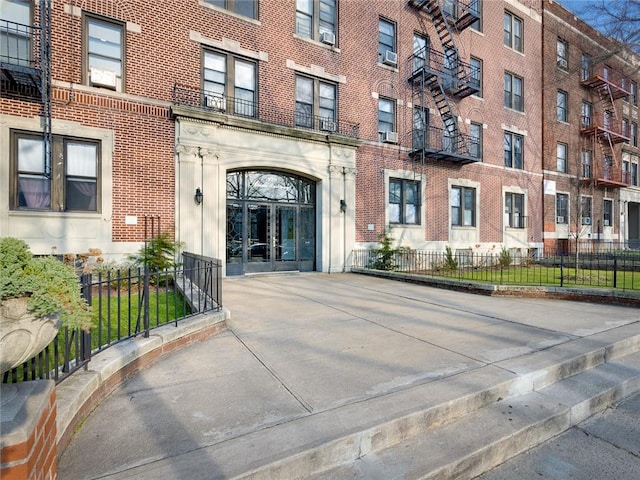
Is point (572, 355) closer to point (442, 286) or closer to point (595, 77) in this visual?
point (442, 286)

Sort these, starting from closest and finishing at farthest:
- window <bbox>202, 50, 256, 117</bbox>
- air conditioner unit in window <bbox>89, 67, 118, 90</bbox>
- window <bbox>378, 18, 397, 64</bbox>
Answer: air conditioner unit in window <bbox>89, 67, 118, 90</bbox> < window <bbox>202, 50, 256, 117</bbox> < window <bbox>378, 18, 397, 64</bbox>

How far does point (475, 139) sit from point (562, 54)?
36.7 feet

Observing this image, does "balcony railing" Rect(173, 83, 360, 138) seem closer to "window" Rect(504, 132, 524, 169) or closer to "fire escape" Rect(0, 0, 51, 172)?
"fire escape" Rect(0, 0, 51, 172)

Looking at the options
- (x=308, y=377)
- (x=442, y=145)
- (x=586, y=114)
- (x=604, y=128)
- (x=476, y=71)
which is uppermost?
(x=476, y=71)

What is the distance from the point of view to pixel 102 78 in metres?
9.90

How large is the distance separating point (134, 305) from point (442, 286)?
7869mm

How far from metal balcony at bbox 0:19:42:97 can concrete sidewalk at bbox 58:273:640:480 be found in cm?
833

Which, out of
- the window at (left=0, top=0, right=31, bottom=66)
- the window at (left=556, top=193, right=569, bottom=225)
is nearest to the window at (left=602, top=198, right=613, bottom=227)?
the window at (left=556, top=193, right=569, bottom=225)

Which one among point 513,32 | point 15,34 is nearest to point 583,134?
point 513,32

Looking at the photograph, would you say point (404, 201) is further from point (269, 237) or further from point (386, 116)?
point (269, 237)

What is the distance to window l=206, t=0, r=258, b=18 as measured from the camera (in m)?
12.2

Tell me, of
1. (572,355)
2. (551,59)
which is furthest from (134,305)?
(551,59)

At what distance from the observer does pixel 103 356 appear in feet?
11.1

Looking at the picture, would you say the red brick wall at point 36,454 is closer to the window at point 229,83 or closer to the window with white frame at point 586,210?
the window at point 229,83
